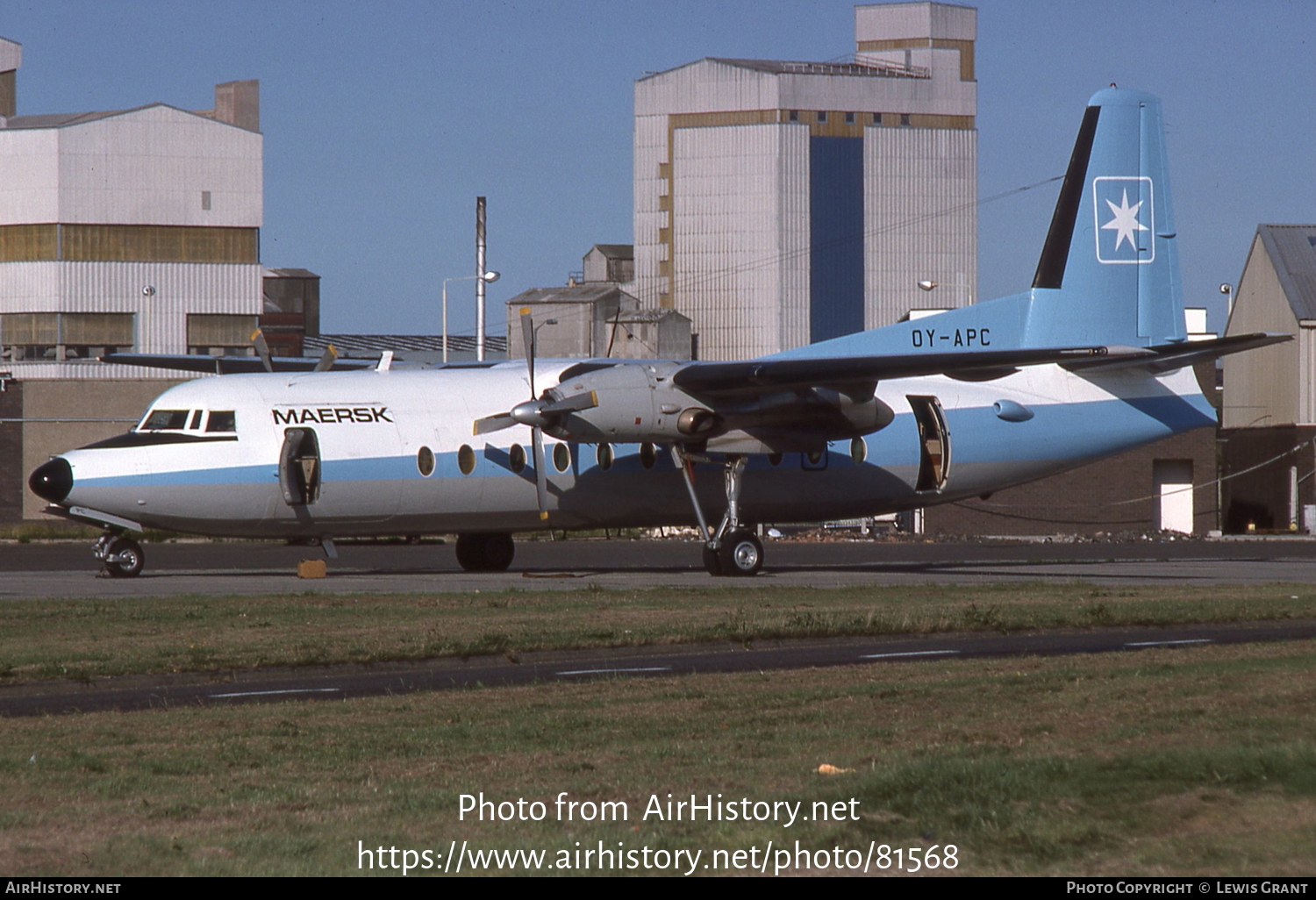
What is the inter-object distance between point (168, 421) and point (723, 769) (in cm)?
1766

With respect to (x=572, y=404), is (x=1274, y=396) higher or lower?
higher

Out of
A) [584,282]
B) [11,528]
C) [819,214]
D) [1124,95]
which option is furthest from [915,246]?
[1124,95]

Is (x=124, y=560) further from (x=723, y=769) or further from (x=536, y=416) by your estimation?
(x=723, y=769)

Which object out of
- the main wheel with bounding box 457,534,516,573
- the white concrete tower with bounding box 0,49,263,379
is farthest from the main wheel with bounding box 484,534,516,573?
the white concrete tower with bounding box 0,49,263,379

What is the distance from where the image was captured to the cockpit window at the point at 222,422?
968 inches

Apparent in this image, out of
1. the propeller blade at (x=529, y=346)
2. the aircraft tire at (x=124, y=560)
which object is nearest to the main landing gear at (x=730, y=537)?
the propeller blade at (x=529, y=346)

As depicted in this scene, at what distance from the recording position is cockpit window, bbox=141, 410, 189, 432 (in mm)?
24609

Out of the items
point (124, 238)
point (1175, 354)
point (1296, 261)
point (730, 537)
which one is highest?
point (124, 238)

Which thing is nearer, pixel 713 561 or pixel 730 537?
pixel 730 537

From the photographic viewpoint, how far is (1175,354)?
27031 millimetres

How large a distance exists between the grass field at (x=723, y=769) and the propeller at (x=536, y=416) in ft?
37.7

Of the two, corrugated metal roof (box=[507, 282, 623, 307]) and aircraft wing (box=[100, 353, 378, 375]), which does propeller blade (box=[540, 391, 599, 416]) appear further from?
corrugated metal roof (box=[507, 282, 623, 307])

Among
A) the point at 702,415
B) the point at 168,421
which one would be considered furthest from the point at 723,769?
the point at 168,421

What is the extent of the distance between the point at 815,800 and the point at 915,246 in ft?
334
